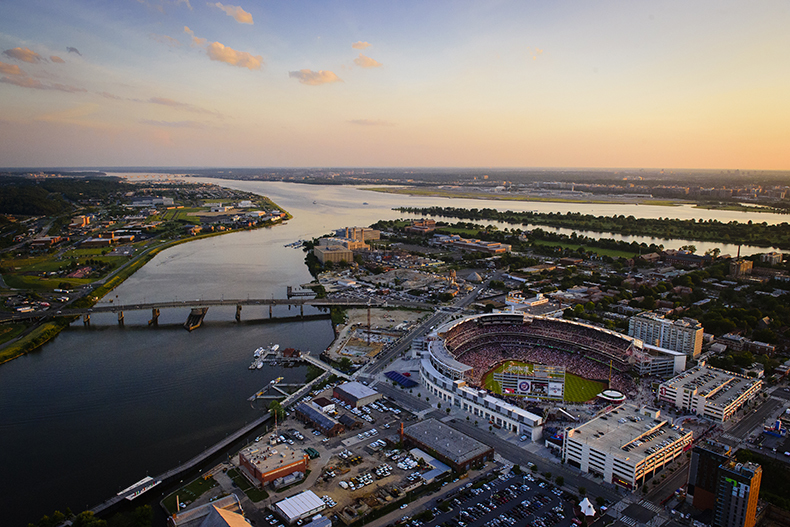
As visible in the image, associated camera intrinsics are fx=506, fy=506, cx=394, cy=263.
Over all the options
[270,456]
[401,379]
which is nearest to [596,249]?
[401,379]

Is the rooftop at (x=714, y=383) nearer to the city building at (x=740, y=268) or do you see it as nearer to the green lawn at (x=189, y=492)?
the green lawn at (x=189, y=492)

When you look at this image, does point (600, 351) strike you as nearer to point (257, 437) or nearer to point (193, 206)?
point (257, 437)

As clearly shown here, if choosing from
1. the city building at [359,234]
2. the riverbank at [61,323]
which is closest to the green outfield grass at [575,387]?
the riverbank at [61,323]

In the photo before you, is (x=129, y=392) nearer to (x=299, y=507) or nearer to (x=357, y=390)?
(x=357, y=390)

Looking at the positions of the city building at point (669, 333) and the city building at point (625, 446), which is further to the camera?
the city building at point (669, 333)

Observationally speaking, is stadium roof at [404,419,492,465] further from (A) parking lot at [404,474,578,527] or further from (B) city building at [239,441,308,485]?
(B) city building at [239,441,308,485]

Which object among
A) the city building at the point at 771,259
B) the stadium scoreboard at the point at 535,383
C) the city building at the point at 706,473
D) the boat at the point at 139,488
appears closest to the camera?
the city building at the point at 706,473
